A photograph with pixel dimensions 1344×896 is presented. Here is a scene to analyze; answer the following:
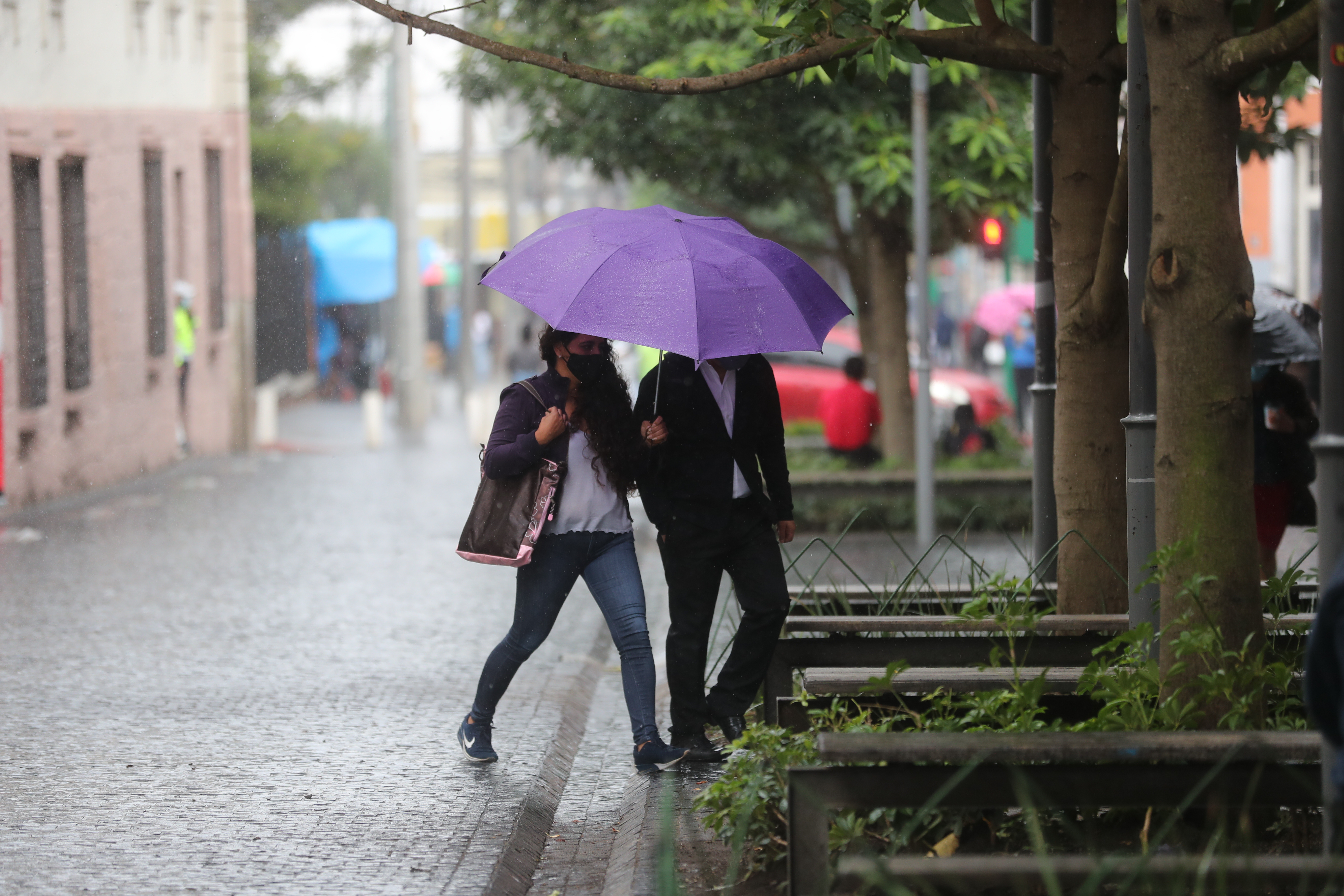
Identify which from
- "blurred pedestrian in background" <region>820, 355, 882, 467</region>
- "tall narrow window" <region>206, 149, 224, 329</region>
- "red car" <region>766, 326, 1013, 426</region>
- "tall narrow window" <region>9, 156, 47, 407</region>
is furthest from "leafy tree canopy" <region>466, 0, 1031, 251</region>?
"tall narrow window" <region>206, 149, 224, 329</region>

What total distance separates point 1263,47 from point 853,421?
997cm

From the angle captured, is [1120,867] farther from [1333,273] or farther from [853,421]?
[853,421]

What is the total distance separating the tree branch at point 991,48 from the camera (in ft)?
19.2

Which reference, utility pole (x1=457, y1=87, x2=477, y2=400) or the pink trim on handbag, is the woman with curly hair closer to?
the pink trim on handbag

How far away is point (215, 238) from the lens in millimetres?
23812

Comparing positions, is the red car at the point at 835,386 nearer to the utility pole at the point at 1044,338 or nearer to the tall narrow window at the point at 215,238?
the tall narrow window at the point at 215,238

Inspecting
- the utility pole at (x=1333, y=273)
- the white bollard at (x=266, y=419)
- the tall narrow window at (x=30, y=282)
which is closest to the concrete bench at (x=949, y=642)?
the utility pole at (x=1333, y=273)

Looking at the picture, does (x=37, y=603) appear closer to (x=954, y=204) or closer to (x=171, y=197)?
(x=954, y=204)

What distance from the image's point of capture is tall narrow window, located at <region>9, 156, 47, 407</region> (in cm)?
1555

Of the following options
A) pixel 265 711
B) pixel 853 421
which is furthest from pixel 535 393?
pixel 853 421

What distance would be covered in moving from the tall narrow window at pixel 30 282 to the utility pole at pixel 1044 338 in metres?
11.1

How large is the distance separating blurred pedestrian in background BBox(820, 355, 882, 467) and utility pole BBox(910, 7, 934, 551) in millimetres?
2037

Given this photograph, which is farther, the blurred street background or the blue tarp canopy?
the blue tarp canopy

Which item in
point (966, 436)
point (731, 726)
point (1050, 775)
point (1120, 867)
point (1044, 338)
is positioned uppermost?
point (1044, 338)
